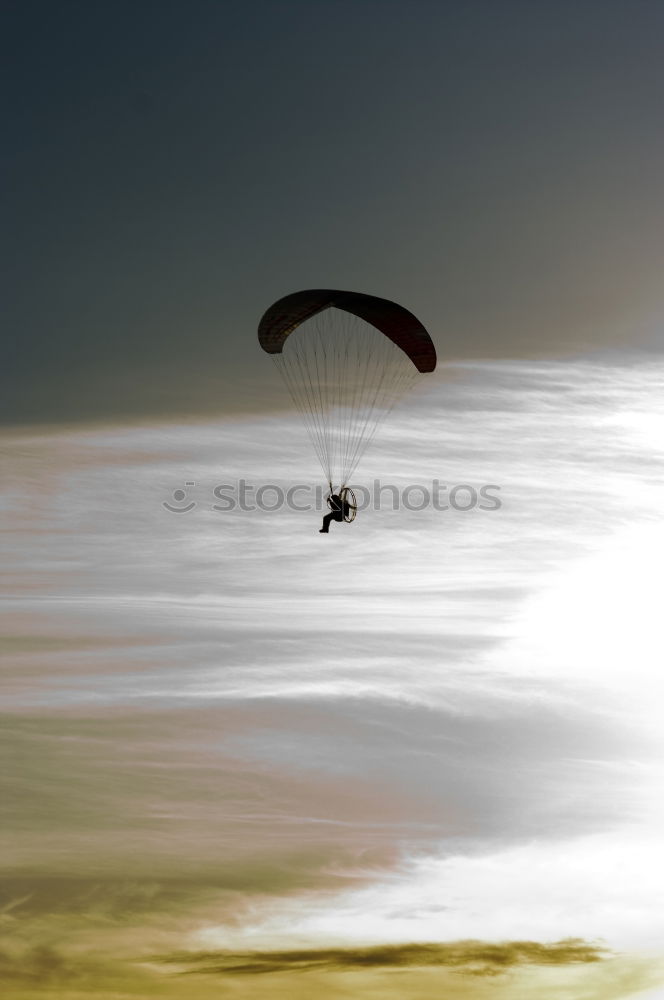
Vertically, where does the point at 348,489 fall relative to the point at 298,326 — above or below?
below

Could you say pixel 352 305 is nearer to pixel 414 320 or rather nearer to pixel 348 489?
pixel 414 320

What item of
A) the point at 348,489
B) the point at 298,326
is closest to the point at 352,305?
the point at 298,326

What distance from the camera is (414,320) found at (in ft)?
219

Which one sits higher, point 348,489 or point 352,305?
point 352,305

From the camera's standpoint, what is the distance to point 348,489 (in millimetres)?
70625

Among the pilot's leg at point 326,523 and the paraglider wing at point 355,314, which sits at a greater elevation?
the paraglider wing at point 355,314

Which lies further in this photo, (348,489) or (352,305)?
(348,489)

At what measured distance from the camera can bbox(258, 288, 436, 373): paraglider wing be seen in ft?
216

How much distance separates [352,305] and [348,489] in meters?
11.0

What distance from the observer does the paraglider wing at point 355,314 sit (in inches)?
2591

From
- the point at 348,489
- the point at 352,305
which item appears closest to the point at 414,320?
the point at 352,305

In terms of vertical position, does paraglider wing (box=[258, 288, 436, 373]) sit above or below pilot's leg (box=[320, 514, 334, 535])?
above

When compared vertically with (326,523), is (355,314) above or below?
above

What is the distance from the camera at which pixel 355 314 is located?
221 feet
